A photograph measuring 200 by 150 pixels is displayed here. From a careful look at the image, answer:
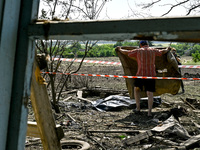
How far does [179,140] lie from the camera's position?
17.8 feet

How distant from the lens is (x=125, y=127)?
21.7 feet

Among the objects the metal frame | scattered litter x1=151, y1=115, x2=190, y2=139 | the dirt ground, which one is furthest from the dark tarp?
the metal frame

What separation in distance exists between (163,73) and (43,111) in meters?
6.83

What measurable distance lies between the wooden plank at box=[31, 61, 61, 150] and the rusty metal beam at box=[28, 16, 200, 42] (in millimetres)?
803

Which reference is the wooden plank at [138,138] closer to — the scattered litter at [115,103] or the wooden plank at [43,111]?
the wooden plank at [43,111]

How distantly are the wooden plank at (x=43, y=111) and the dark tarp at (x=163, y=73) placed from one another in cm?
601

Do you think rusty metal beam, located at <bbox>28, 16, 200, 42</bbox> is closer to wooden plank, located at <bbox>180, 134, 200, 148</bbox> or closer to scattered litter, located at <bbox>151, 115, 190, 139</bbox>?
wooden plank, located at <bbox>180, 134, 200, 148</bbox>

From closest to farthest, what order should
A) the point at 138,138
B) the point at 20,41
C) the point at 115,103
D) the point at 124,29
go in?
1. the point at 124,29
2. the point at 20,41
3. the point at 138,138
4. the point at 115,103

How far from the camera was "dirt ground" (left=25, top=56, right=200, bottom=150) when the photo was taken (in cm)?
525

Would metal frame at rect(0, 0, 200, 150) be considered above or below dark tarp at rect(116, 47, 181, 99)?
above

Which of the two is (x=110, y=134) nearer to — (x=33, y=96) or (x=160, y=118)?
(x=160, y=118)

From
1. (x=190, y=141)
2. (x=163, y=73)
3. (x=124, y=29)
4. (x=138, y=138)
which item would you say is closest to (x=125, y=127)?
(x=138, y=138)

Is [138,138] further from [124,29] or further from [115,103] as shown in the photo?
[124,29]

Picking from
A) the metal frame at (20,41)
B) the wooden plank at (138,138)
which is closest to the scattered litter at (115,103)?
the wooden plank at (138,138)
